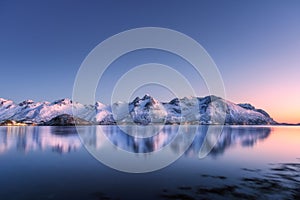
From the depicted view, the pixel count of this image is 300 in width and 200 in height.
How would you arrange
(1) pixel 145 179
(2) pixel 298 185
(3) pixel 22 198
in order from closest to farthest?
(3) pixel 22 198, (2) pixel 298 185, (1) pixel 145 179

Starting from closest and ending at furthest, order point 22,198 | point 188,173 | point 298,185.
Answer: point 22,198, point 298,185, point 188,173

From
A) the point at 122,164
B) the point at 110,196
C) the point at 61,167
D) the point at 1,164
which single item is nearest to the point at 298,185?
the point at 110,196

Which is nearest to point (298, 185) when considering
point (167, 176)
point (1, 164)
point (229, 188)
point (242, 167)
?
point (229, 188)

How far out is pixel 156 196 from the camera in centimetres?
1783

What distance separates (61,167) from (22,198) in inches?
529

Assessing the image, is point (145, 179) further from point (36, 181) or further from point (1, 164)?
point (1, 164)

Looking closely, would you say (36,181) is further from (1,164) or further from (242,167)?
(242,167)

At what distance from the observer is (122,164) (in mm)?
32562

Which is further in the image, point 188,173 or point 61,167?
point 61,167

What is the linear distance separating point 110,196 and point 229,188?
416 inches

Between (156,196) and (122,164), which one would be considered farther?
(122,164)

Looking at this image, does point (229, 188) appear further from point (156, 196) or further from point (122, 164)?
point (122, 164)

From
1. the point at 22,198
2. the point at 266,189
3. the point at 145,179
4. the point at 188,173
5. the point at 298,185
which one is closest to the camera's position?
the point at 22,198

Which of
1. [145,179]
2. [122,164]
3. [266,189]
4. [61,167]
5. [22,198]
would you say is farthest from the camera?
[122,164]
